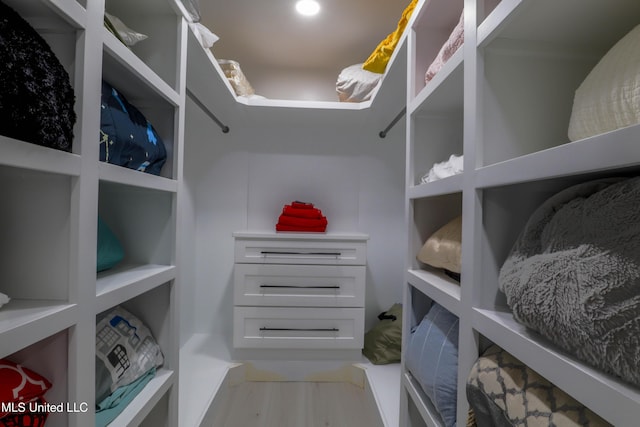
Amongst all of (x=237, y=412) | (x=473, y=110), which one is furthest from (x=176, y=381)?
(x=473, y=110)

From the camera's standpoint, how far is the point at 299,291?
1.84 metres

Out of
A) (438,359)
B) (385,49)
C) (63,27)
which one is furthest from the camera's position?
(385,49)

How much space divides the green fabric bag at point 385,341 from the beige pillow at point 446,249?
40.6 inches

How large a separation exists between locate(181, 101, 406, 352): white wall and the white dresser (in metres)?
0.43

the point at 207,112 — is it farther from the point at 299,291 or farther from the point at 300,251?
the point at 299,291

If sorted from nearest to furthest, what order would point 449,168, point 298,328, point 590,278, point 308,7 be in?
point 590,278 < point 449,168 < point 308,7 < point 298,328

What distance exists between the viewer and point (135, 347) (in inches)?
37.4

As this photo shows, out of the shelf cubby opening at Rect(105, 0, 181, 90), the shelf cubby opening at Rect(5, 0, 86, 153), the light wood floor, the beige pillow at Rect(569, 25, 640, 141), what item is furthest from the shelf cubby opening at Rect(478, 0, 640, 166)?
the light wood floor

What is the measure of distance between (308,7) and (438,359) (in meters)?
1.66

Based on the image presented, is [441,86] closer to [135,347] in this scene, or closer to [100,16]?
[100,16]

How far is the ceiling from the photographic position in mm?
1574

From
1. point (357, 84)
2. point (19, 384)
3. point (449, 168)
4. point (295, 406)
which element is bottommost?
point (295, 406)

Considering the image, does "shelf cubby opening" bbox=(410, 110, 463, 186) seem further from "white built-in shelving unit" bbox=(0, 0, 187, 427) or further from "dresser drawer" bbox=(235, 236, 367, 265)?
"white built-in shelving unit" bbox=(0, 0, 187, 427)

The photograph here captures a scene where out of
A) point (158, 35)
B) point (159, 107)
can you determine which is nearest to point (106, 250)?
point (159, 107)
